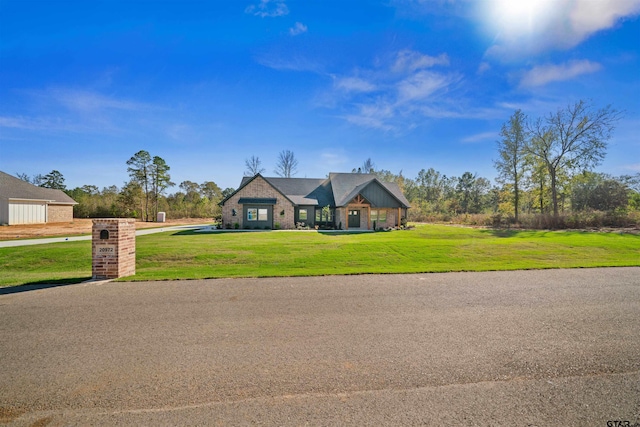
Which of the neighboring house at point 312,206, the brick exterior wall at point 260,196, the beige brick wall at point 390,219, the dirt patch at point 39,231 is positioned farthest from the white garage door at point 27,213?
the beige brick wall at point 390,219

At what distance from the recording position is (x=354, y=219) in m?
28.6

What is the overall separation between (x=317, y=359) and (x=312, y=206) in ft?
83.2

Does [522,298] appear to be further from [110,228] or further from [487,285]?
[110,228]

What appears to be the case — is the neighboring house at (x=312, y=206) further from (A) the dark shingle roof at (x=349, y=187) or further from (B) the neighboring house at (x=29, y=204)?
(B) the neighboring house at (x=29, y=204)

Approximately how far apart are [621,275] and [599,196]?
33246 mm

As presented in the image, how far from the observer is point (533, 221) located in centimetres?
2822

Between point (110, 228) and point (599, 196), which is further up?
point (599, 196)

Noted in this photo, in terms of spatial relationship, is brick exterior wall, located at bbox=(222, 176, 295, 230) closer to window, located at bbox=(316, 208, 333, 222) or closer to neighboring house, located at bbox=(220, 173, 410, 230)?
neighboring house, located at bbox=(220, 173, 410, 230)

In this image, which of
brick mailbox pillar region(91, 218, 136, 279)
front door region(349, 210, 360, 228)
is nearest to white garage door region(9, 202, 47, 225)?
brick mailbox pillar region(91, 218, 136, 279)

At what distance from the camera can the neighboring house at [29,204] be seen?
28.1m

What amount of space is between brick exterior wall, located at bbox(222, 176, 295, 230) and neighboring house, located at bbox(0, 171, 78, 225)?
2141 cm

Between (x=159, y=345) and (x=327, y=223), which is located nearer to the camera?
(x=159, y=345)

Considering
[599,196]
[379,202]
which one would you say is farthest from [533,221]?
[379,202]

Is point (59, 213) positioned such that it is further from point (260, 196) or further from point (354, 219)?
point (354, 219)
